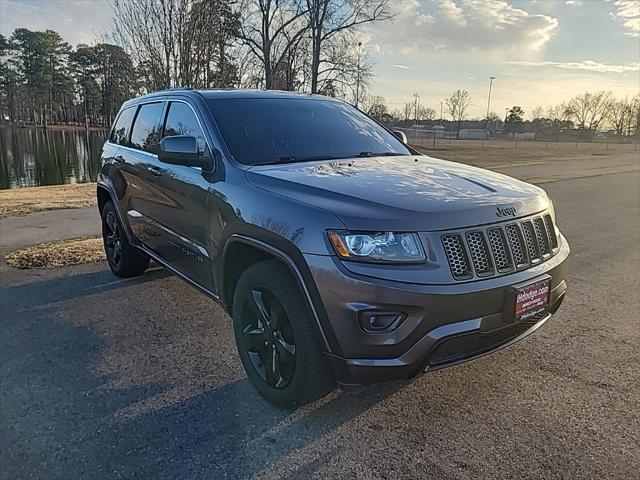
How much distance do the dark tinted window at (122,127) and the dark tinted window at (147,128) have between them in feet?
0.68

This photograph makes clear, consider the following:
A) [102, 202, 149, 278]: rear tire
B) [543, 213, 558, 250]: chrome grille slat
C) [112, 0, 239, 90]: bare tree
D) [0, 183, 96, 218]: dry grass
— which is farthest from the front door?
[112, 0, 239, 90]: bare tree

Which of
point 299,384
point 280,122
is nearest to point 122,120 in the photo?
point 280,122

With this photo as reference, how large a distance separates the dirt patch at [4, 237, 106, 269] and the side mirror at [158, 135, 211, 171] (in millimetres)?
3434

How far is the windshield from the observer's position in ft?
11.5

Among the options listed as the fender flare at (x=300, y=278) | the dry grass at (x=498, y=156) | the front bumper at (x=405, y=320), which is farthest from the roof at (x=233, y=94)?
the dry grass at (x=498, y=156)

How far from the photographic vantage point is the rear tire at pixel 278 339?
103 inches

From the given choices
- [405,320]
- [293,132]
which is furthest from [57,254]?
[405,320]

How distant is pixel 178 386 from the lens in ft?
10.7

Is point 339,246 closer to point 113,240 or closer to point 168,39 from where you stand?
point 113,240

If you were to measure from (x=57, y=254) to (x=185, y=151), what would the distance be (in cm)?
406

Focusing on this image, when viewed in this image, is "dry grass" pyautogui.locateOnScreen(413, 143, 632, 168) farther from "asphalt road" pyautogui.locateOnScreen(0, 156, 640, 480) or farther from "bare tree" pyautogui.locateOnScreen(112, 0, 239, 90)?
"asphalt road" pyautogui.locateOnScreen(0, 156, 640, 480)

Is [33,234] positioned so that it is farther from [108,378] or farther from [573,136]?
[573,136]

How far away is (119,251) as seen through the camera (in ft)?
17.8

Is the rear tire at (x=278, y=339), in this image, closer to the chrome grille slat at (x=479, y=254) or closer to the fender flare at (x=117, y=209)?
the chrome grille slat at (x=479, y=254)
